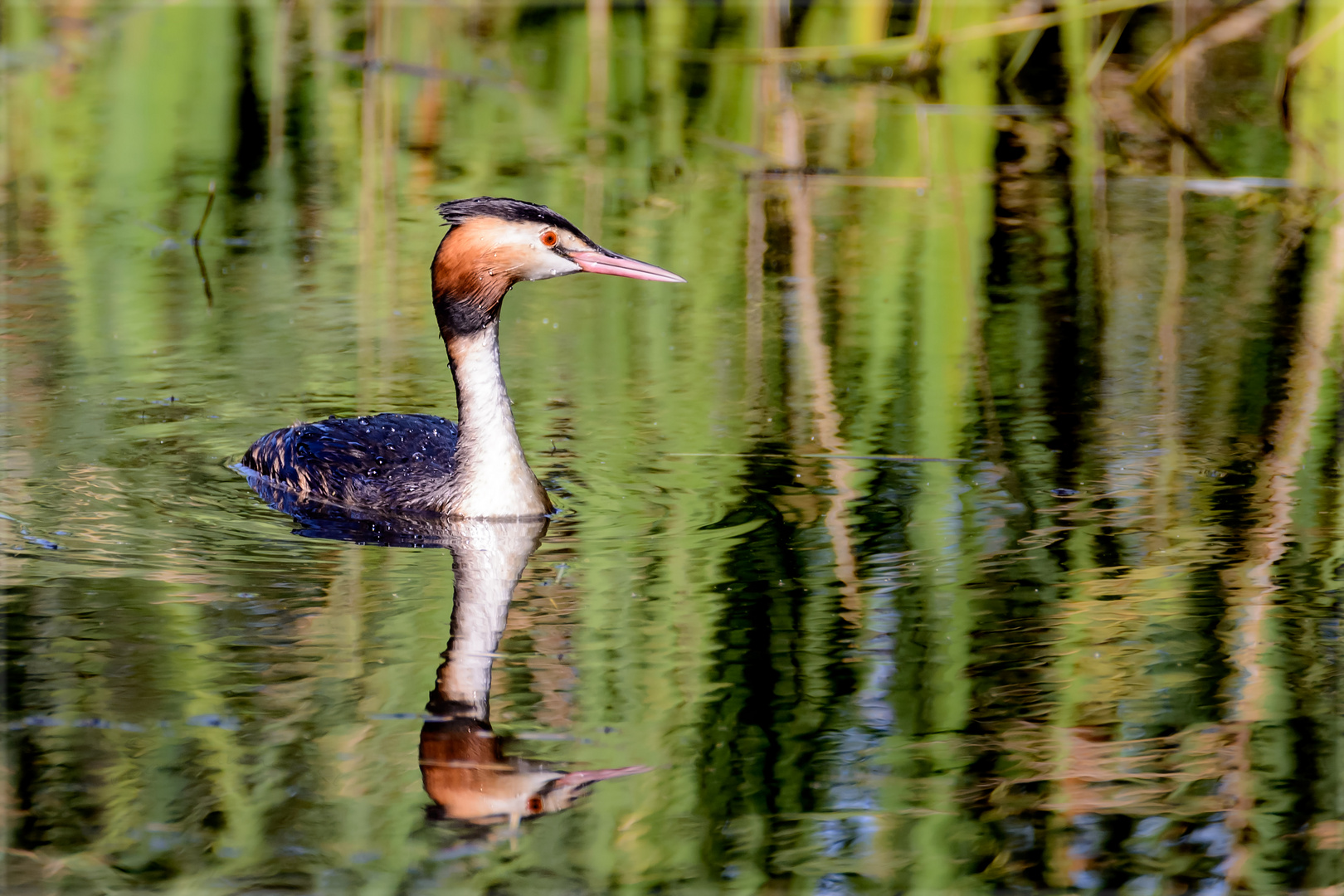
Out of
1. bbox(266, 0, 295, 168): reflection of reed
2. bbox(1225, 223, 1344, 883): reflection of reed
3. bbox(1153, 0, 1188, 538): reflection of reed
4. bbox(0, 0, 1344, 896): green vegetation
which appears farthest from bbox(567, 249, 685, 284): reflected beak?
bbox(266, 0, 295, 168): reflection of reed

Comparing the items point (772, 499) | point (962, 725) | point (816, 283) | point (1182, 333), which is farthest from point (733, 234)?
point (962, 725)

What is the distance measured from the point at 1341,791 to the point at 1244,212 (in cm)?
705

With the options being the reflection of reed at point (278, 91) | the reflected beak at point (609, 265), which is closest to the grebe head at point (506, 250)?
the reflected beak at point (609, 265)

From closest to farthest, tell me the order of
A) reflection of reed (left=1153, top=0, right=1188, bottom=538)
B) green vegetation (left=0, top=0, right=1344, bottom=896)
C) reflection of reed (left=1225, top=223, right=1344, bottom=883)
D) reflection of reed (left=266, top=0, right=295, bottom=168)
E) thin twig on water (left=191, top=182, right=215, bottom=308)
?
green vegetation (left=0, top=0, right=1344, bottom=896)
reflection of reed (left=1225, top=223, right=1344, bottom=883)
reflection of reed (left=1153, top=0, right=1188, bottom=538)
thin twig on water (left=191, top=182, right=215, bottom=308)
reflection of reed (left=266, top=0, right=295, bottom=168)

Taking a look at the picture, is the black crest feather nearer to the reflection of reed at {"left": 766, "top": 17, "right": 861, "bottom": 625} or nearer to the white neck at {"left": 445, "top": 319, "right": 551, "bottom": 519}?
the white neck at {"left": 445, "top": 319, "right": 551, "bottom": 519}

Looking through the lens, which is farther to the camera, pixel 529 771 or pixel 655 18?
pixel 655 18

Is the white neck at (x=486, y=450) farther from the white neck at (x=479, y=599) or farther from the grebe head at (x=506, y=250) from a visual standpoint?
the grebe head at (x=506, y=250)

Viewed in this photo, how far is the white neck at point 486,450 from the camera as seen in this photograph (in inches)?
248

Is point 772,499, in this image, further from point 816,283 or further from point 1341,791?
point 816,283

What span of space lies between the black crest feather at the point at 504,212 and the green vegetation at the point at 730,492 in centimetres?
90

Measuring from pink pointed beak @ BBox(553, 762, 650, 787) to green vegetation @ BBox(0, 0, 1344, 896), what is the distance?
76 millimetres

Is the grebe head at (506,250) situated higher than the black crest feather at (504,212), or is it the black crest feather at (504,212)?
the black crest feather at (504,212)

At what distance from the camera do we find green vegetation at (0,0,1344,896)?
416cm

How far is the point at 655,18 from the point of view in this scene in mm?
17500
